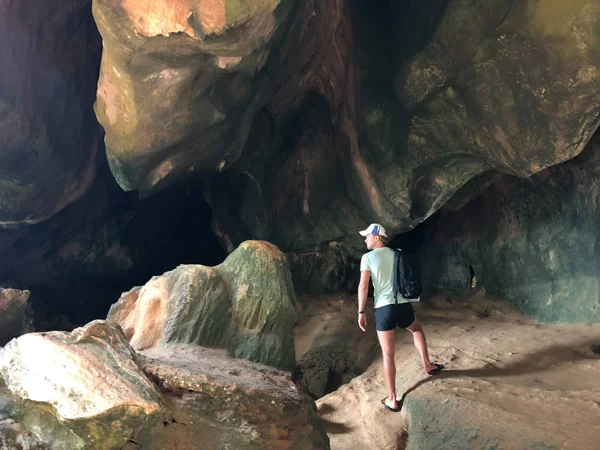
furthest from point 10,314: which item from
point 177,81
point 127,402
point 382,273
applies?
point 382,273

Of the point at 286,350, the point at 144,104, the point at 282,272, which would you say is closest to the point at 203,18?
the point at 144,104

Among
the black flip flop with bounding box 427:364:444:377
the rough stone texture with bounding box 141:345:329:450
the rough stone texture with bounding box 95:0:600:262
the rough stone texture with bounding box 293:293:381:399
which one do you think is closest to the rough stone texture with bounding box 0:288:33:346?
the rough stone texture with bounding box 95:0:600:262

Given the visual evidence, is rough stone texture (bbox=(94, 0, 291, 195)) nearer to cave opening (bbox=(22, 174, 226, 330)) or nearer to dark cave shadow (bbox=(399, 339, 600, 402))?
dark cave shadow (bbox=(399, 339, 600, 402))

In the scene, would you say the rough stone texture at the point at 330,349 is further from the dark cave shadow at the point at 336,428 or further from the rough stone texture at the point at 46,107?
the rough stone texture at the point at 46,107

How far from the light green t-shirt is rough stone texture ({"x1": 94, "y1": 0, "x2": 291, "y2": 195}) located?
2.71 m

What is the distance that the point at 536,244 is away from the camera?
7.55 meters

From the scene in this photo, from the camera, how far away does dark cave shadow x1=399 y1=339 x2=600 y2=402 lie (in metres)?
4.77

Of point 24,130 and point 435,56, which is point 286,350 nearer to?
point 435,56

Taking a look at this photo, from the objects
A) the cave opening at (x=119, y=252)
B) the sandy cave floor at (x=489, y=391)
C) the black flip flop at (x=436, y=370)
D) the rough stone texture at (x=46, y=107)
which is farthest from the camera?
the cave opening at (x=119, y=252)

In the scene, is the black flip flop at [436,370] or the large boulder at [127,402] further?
the black flip flop at [436,370]

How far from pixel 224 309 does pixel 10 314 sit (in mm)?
3981

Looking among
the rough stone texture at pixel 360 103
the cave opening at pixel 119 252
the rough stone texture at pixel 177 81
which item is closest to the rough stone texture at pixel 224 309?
the rough stone texture at pixel 177 81

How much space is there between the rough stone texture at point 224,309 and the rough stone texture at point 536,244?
4.54m

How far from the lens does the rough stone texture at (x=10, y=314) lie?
6.44 metres
